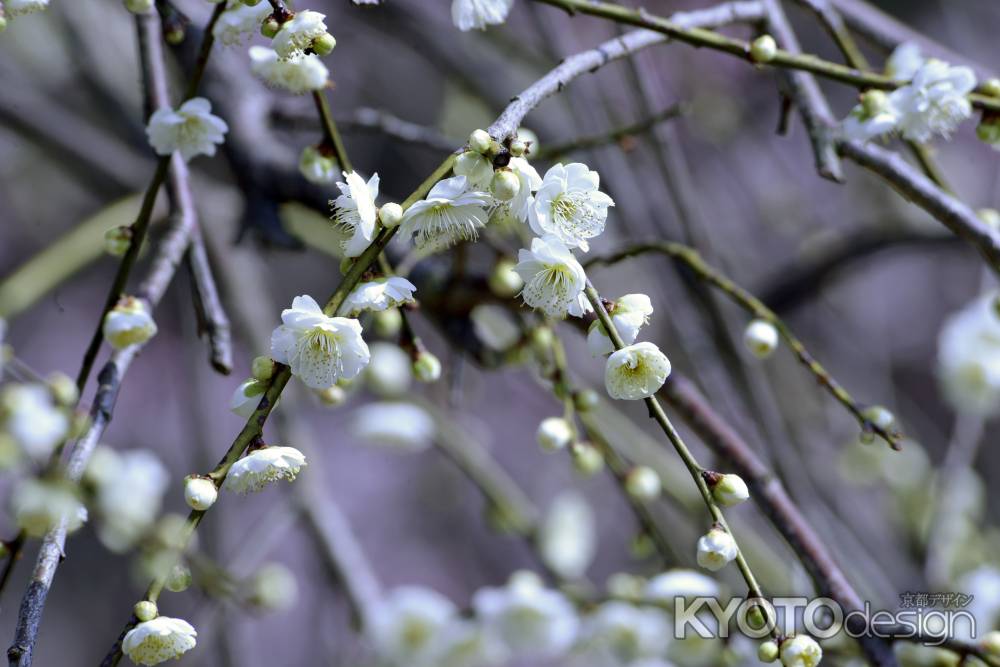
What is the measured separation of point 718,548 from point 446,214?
1.21ft

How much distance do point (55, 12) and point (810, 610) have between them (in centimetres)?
196

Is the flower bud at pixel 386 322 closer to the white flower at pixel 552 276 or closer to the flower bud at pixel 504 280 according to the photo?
the flower bud at pixel 504 280

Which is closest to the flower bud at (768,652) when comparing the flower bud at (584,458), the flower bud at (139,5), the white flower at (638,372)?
the white flower at (638,372)

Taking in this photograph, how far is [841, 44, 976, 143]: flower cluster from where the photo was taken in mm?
1034

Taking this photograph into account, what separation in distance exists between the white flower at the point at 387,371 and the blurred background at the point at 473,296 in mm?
98

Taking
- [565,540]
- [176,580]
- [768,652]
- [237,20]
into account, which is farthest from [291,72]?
[565,540]

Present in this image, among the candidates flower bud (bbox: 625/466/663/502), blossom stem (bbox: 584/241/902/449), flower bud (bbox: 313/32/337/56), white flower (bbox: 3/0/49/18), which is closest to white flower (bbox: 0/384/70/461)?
white flower (bbox: 3/0/49/18)

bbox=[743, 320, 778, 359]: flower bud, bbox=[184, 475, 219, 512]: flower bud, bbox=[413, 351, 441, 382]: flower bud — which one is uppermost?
bbox=[184, 475, 219, 512]: flower bud

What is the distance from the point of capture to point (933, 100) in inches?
40.9

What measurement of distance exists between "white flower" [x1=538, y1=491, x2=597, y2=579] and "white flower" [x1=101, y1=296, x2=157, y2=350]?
44.9 inches

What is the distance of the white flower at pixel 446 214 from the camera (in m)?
0.78

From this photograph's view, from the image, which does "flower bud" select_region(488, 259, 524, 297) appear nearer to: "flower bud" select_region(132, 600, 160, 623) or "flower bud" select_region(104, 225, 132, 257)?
"flower bud" select_region(104, 225, 132, 257)

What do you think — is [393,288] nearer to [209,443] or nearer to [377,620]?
[377,620]

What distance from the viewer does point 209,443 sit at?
6.56ft
